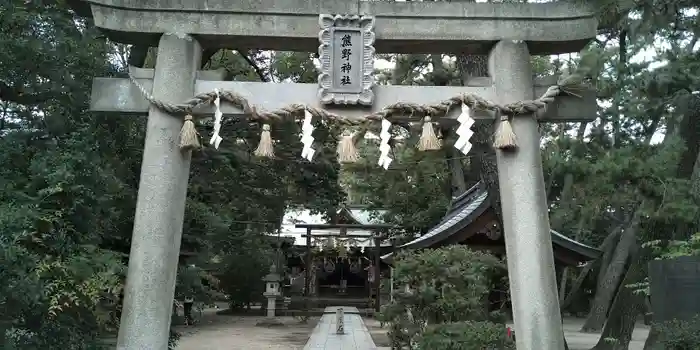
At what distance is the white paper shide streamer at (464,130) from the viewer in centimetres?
562

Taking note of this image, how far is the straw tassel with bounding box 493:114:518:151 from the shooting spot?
5.59 meters

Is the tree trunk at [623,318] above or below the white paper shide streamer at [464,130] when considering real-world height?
below

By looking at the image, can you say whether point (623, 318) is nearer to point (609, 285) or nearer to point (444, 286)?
point (444, 286)

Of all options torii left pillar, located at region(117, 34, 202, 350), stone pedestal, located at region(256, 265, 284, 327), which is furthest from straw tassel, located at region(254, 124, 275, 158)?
stone pedestal, located at region(256, 265, 284, 327)

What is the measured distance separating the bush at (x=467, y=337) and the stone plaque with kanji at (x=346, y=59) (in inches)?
140

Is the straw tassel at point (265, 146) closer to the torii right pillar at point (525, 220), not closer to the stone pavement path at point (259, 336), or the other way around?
the torii right pillar at point (525, 220)

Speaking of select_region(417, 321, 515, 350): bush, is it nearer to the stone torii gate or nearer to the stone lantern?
the stone torii gate

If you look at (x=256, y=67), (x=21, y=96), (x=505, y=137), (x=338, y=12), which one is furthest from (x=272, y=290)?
(x=505, y=137)

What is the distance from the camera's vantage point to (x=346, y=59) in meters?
5.79

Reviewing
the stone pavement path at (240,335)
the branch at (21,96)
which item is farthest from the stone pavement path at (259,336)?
the branch at (21,96)

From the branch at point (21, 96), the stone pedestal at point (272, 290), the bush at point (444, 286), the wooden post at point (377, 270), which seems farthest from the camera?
the wooden post at point (377, 270)

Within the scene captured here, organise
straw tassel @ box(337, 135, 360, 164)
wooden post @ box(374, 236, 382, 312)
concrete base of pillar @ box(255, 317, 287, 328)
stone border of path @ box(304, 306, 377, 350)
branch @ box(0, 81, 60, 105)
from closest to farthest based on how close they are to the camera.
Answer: straw tassel @ box(337, 135, 360, 164) < branch @ box(0, 81, 60, 105) < stone border of path @ box(304, 306, 377, 350) < concrete base of pillar @ box(255, 317, 287, 328) < wooden post @ box(374, 236, 382, 312)

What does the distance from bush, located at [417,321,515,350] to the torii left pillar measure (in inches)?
146

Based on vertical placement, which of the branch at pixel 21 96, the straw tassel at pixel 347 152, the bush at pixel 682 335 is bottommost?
the bush at pixel 682 335
